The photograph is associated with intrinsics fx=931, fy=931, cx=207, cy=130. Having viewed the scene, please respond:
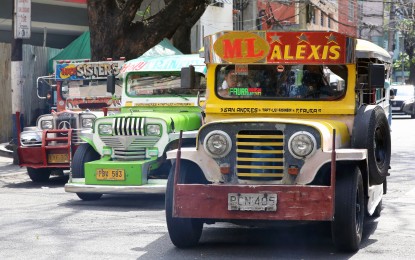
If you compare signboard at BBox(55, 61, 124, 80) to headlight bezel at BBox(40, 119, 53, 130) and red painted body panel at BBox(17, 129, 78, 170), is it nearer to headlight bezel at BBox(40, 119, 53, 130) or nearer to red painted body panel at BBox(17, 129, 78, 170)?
headlight bezel at BBox(40, 119, 53, 130)

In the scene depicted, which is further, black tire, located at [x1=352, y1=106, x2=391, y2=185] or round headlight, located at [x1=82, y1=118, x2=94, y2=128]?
round headlight, located at [x1=82, y1=118, x2=94, y2=128]

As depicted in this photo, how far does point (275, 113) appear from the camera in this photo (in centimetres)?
989

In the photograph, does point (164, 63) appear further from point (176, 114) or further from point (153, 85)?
point (176, 114)

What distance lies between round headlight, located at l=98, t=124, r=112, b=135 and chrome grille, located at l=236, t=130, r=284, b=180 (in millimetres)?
4285

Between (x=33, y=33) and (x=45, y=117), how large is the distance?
13495 mm

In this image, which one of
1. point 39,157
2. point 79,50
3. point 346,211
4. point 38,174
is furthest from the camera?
point 79,50

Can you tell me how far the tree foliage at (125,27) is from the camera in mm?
20312

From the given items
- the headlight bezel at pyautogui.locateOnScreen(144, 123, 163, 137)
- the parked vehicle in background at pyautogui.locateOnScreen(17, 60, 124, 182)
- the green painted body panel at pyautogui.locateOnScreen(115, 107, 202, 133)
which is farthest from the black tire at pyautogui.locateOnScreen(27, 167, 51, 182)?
the headlight bezel at pyautogui.locateOnScreen(144, 123, 163, 137)

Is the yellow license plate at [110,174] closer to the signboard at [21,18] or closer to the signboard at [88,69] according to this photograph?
the signboard at [88,69]

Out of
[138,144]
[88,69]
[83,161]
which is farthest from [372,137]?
[88,69]

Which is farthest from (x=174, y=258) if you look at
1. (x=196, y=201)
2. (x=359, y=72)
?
(x=359, y=72)

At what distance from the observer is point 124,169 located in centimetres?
1241

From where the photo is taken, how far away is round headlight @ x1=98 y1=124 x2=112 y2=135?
12945 mm

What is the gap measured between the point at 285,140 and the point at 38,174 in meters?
8.13
